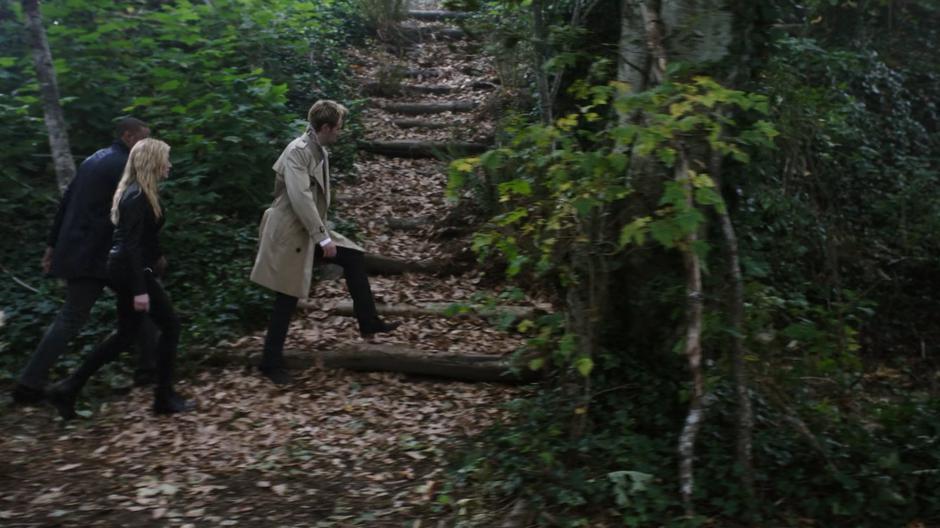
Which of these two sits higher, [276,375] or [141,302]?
[141,302]

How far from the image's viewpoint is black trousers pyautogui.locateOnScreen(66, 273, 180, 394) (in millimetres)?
6215

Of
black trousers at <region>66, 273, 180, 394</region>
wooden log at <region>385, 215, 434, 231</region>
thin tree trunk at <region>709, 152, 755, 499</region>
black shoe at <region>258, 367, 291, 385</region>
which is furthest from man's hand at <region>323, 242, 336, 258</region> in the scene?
thin tree trunk at <region>709, 152, 755, 499</region>

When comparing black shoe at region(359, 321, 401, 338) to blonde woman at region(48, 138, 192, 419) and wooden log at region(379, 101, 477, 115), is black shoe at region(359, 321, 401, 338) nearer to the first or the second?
blonde woman at region(48, 138, 192, 419)

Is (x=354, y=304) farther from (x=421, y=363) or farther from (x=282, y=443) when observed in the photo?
(x=282, y=443)

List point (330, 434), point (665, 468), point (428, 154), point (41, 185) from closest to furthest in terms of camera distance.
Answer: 1. point (665, 468)
2. point (330, 434)
3. point (41, 185)
4. point (428, 154)

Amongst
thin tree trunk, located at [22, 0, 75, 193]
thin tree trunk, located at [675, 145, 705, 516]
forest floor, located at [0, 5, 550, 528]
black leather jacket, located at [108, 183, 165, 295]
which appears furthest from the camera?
thin tree trunk, located at [22, 0, 75, 193]

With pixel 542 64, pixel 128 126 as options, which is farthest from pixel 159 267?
pixel 542 64

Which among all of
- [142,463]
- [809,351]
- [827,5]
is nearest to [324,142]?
[142,463]

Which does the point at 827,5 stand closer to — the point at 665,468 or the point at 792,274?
the point at 792,274

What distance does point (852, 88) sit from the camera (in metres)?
9.84

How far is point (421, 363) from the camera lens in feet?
22.7

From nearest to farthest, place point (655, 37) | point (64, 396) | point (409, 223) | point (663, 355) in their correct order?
point (655, 37), point (663, 355), point (64, 396), point (409, 223)

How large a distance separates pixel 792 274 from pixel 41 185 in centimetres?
776

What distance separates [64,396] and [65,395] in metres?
0.01
